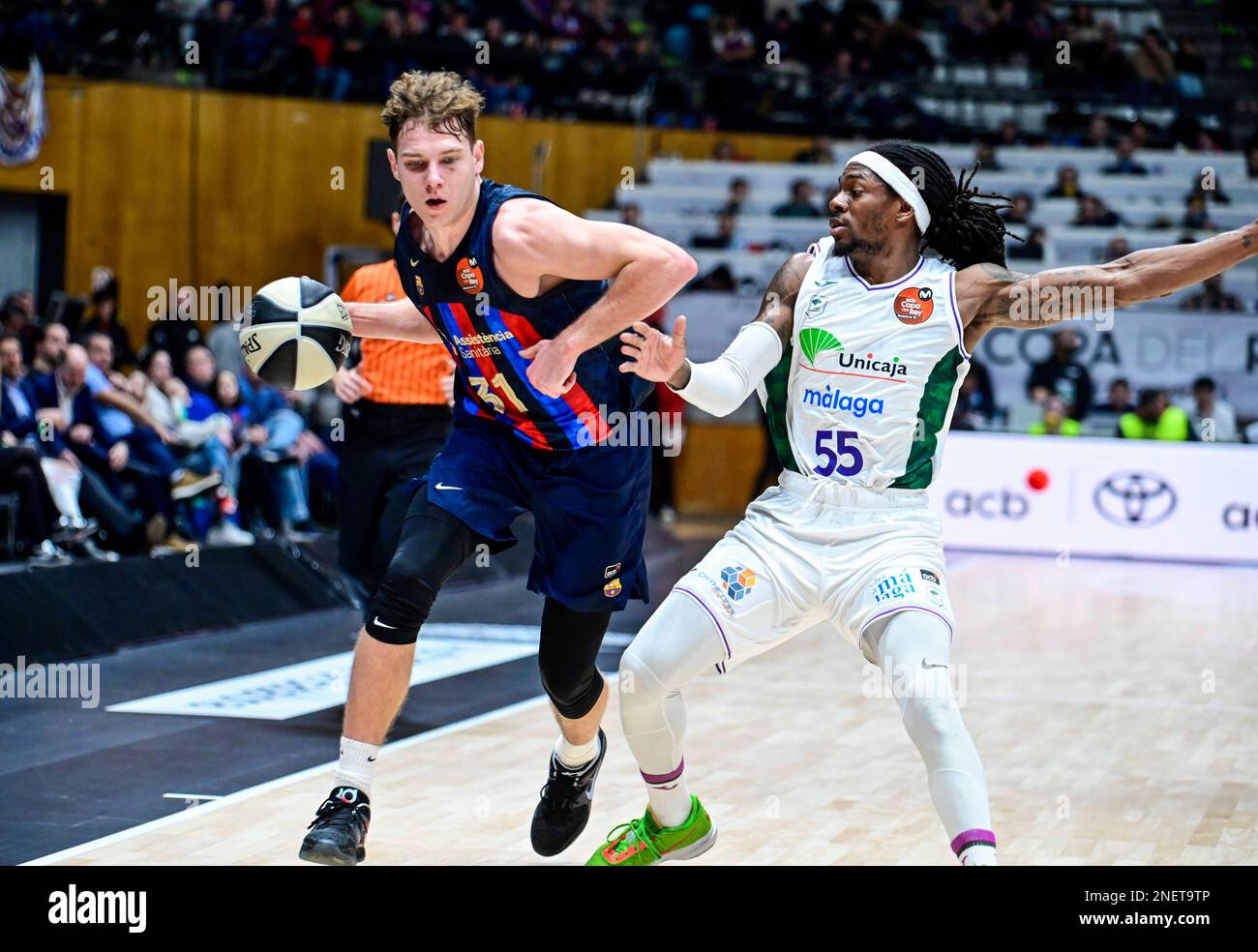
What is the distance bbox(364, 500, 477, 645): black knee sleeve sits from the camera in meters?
4.56

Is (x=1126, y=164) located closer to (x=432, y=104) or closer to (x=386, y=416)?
(x=386, y=416)

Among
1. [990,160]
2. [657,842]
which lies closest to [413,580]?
[657,842]

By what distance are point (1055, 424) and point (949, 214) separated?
10.9 m

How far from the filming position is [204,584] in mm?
10008

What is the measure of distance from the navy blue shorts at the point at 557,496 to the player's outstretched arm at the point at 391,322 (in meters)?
0.33

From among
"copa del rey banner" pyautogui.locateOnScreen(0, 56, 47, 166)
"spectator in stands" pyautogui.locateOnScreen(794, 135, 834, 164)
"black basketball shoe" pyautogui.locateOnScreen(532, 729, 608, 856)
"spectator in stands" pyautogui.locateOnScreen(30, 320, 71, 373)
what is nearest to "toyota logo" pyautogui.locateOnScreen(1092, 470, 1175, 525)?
"spectator in stands" pyautogui.locateOnScreen(794, 135, 834, 164)

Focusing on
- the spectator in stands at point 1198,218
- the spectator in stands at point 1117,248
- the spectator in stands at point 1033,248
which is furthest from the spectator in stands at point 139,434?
the spectator in stands at point 1198,218

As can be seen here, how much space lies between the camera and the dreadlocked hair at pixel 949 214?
4.79 m

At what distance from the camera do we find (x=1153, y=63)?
2097 cm

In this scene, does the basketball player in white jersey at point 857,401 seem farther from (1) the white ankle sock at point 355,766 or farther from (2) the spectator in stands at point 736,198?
(2) the spectator in stands at point 736,198

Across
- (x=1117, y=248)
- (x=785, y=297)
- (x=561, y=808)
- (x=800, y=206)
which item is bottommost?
(x=561, y=808)

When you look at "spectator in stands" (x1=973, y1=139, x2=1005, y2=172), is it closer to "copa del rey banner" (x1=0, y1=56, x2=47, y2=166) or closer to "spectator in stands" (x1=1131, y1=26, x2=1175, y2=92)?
"spectator in stands" (x1=1131, y1=26, x2=1175, y2=92)

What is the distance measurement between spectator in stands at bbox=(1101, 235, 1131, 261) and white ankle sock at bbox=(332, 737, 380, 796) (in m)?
13.5
